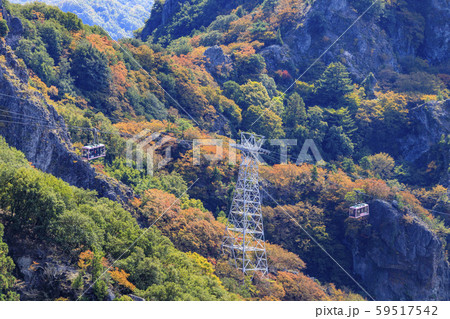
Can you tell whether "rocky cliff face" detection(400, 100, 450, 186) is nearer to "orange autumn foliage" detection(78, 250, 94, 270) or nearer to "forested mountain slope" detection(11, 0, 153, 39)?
"orange autumn foliage" detection(78, 250, 94, 270)

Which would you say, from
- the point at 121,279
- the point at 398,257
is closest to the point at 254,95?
the point at 398,257

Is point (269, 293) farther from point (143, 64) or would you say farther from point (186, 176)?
point (143, 64)

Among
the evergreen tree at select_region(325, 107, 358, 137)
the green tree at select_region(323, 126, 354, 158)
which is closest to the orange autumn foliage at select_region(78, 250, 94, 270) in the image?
the green tree at select_region(323, 126, 354, 158)

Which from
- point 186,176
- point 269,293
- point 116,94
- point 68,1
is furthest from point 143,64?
point 68,1

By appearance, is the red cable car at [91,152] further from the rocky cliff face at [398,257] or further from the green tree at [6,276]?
the rocky cliff face at [398,257]

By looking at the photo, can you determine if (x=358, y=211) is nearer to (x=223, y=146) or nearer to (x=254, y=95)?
(x=223, y=146)
